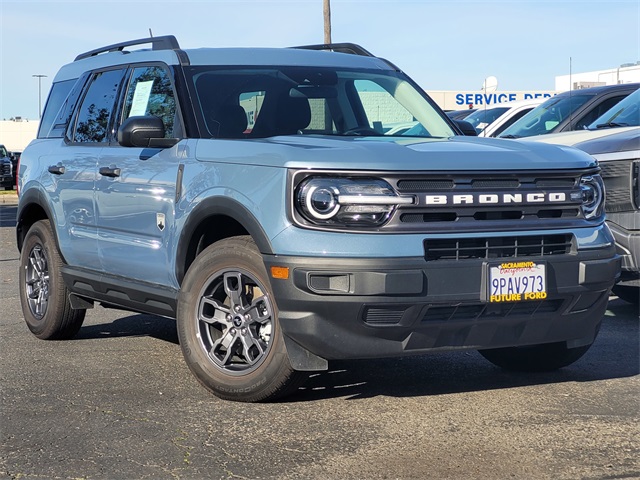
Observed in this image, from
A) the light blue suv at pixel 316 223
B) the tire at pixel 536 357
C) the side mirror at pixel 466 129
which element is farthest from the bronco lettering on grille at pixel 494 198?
the side mirror at pixel 466 129

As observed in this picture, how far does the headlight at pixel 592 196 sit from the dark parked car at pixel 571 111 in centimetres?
577

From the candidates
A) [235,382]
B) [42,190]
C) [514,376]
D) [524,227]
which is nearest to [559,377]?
[514,376]

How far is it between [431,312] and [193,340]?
134 centimetres

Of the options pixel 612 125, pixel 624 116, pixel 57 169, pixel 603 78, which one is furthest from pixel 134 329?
pixel 603 78

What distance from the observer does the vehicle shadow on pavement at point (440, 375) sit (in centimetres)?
570

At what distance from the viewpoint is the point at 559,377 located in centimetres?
609

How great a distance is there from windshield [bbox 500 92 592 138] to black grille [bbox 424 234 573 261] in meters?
6.40

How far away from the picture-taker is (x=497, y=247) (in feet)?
16.7

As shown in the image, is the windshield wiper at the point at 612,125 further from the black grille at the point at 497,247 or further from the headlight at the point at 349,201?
the headlight at the point at 349,201

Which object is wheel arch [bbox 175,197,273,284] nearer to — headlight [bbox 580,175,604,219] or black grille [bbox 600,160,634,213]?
headlight [bbox 580,175,604,219]

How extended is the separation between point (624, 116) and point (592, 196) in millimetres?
4545

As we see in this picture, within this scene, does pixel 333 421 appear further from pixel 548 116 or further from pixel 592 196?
pixel 548 116

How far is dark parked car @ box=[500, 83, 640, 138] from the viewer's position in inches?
450

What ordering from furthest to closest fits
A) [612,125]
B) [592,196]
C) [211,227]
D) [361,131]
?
[612,125], [361,131], [211,227], [592,196]
